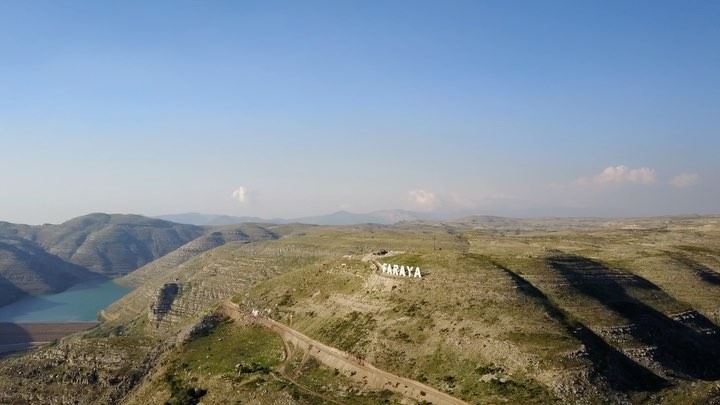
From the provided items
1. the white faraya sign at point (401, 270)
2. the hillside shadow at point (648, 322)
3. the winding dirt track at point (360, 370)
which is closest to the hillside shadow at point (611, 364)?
the hillside shadow at point (648, 322)

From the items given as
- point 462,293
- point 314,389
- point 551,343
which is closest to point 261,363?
point 314,389

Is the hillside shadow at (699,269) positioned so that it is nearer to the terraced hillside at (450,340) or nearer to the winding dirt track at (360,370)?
the terraced hillside at (450,340)

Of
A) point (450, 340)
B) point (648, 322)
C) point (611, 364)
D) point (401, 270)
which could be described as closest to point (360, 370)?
point (450, 340)

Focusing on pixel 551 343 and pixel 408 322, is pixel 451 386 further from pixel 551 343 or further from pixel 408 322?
pixel 408 322

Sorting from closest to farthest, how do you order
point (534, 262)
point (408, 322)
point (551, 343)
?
point (551, 343), point (408, 322), point (534, 262)

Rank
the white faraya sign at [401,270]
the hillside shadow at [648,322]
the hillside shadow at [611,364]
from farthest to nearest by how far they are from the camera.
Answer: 1. the white faraya sign at [401,270]
2. the hillside shadow at [648,322]
3. the hillside shadow at [611,364]

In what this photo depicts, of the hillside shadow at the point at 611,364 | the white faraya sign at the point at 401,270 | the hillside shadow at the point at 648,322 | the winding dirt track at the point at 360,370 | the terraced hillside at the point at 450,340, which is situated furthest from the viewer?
the white faraya sign at the point at 401,270
